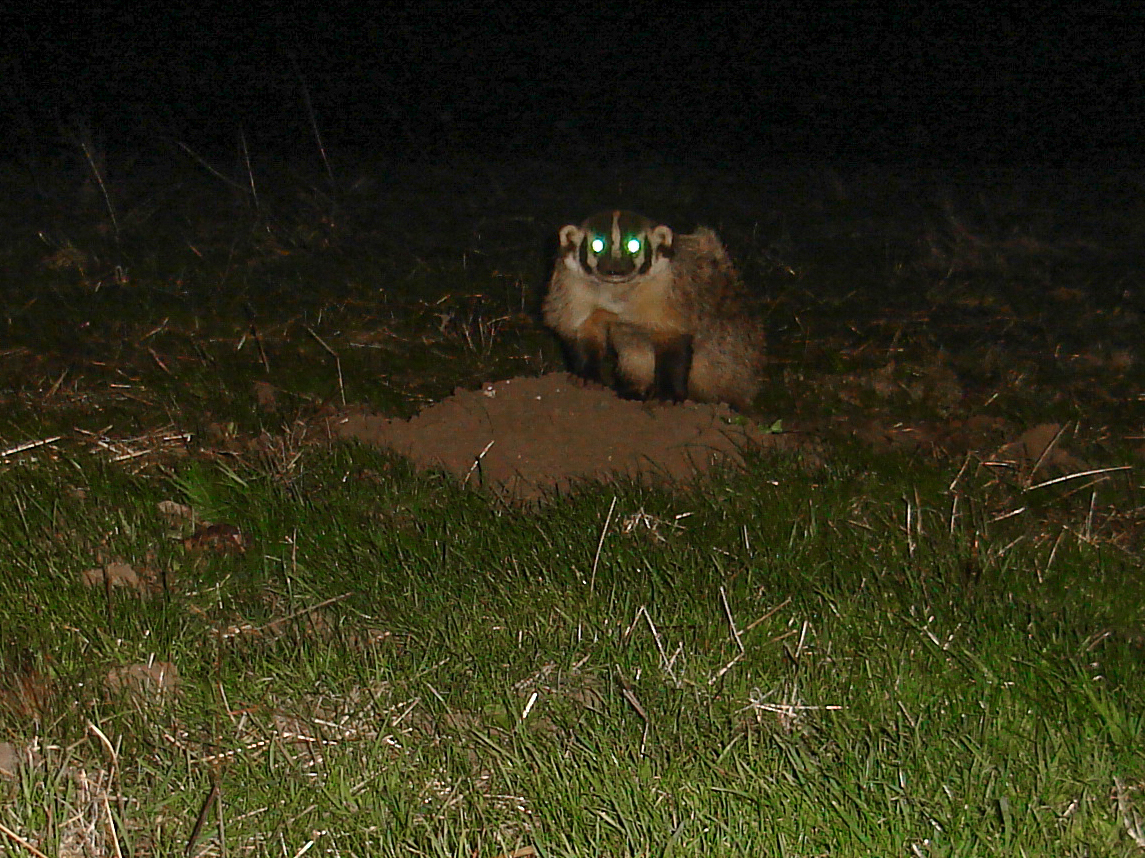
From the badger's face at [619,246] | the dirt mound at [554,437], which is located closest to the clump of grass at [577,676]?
the dirt mound at [554,437]

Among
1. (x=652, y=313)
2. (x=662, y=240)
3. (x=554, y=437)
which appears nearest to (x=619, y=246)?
(x=662, y=240)

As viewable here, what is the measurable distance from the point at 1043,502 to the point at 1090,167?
917 cm

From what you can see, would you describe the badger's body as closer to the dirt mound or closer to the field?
the field

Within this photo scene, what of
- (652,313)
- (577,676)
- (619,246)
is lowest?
(577,676)

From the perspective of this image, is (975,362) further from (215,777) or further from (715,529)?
(215,777)

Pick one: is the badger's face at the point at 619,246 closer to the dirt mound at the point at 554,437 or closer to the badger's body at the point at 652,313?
the badger's body at the point at 652,313

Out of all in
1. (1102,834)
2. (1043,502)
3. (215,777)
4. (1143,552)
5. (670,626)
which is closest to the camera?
(1102,834)

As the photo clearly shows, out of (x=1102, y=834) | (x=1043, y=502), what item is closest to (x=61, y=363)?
(x=1043, y=502)

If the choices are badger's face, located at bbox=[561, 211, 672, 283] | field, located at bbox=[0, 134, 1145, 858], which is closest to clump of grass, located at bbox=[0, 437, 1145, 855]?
field, located at bbox=[0, 134, 1145, 858]

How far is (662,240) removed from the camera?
5.21 metres

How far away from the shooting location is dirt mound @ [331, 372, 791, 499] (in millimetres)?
4188

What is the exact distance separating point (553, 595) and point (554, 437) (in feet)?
3.96

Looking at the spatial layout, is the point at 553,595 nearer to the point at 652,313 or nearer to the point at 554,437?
the point at 554,437

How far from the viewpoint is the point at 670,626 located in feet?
10.0
